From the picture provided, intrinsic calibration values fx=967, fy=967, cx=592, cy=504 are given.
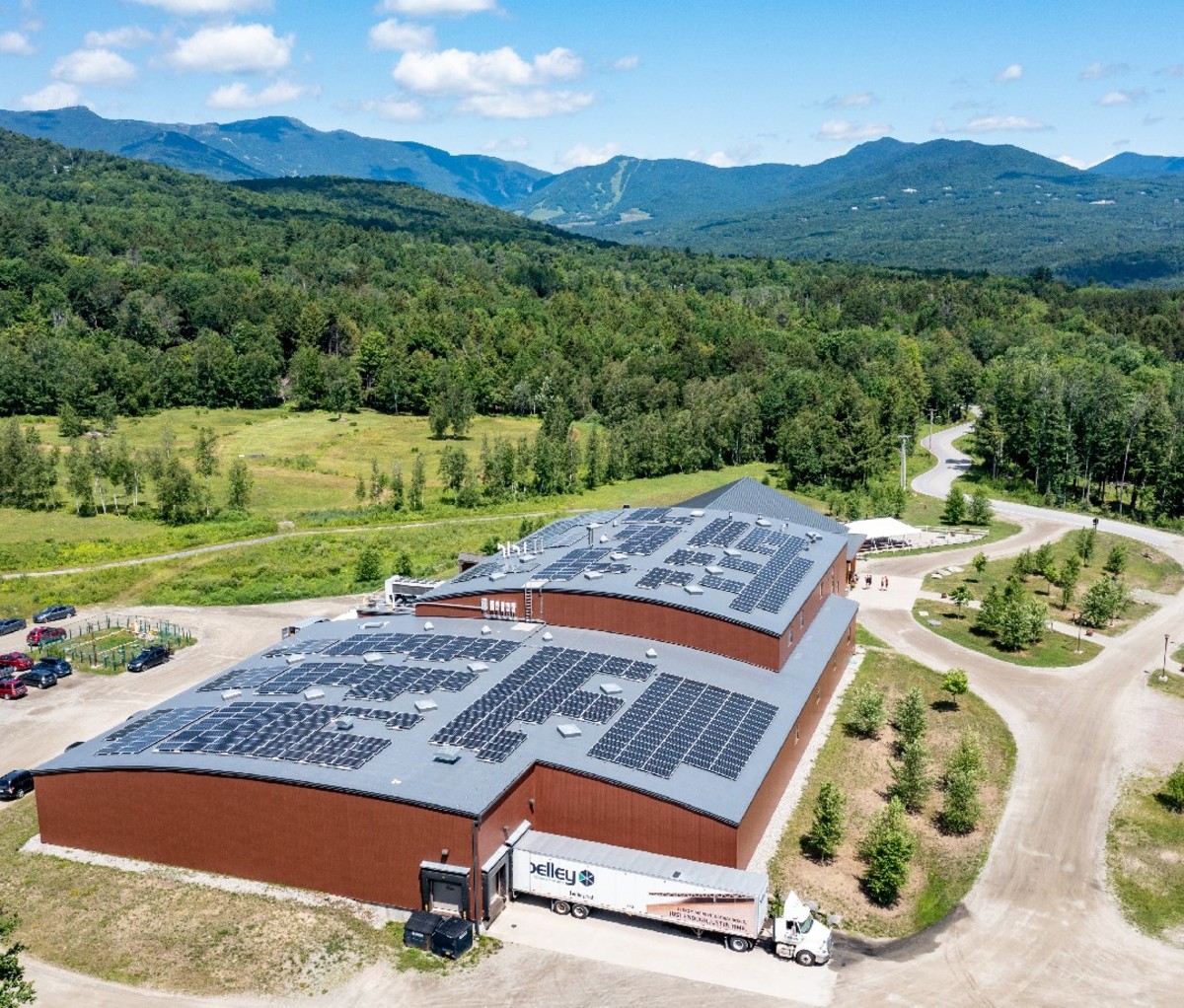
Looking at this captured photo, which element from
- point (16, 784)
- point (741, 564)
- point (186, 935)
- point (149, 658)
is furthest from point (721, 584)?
point (149, 658)

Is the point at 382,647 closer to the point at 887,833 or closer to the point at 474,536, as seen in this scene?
the point at 887,833

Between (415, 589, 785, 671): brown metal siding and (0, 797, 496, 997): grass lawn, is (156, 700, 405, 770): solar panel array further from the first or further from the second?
(415, 589, 785, 671): brown metal siding

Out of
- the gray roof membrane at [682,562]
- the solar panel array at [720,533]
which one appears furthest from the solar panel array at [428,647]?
the solar panel array at [720,533]

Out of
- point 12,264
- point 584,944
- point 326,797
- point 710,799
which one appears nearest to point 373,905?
point 326,797

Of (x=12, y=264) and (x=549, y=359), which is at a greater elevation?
(x=12, y=264)

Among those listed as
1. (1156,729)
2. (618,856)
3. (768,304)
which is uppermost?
(768,304)

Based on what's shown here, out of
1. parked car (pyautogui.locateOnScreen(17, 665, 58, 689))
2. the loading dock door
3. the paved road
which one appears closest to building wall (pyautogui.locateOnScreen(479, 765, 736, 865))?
the loading dock door

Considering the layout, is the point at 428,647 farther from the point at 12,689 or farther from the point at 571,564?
the point at 12,689
